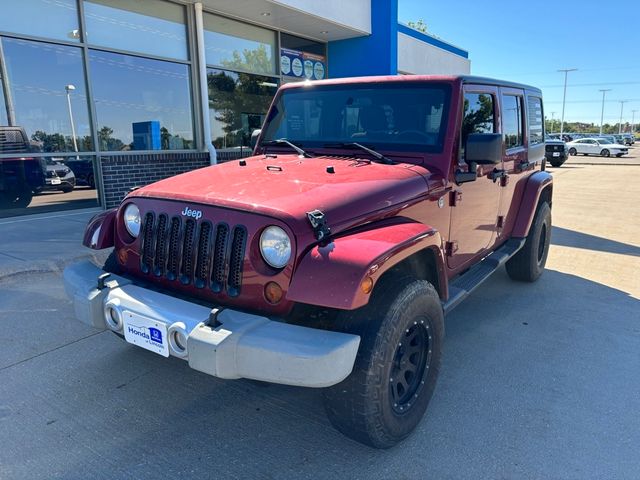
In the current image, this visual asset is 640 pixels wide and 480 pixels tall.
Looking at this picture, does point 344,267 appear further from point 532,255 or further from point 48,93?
point 48,93

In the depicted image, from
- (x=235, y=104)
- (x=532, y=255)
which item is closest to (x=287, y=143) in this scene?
(x=532, y=255)

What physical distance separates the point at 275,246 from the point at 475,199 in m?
1.94

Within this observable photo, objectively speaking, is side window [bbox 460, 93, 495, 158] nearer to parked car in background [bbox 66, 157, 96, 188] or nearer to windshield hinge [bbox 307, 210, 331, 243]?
windshield hinge [bbox 307, 210, 331, 243]

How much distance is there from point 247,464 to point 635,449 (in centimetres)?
197

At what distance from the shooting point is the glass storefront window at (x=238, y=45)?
10.2 m

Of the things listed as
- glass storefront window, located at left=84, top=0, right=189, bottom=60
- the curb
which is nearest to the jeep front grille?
the curb

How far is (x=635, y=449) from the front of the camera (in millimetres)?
2494

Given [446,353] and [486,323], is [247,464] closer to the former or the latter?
[446,353]

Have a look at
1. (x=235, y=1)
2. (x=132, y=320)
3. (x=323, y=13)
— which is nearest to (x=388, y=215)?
(x=132, y=320)

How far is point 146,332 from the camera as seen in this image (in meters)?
2.38

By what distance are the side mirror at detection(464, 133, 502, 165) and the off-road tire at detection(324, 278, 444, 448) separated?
44.8 inches

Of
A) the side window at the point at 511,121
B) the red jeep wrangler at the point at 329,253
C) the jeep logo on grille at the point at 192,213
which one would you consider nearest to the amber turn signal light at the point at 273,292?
the red jeep wrangler at the point at 329,253

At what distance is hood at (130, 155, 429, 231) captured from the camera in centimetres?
241

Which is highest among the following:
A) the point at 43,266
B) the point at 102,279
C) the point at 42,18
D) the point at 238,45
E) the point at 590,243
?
the point at 238,45
